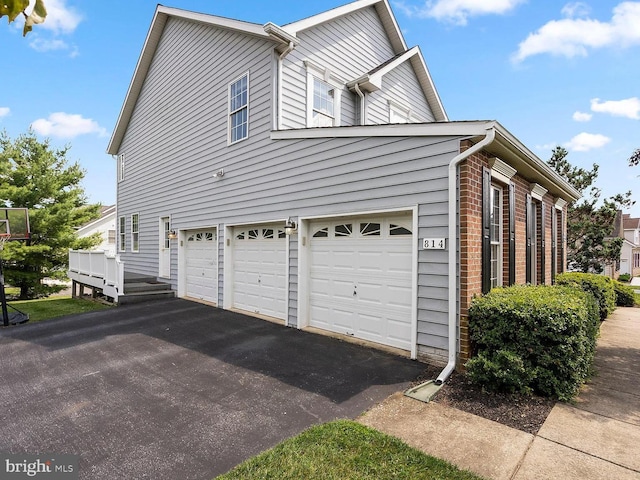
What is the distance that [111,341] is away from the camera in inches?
250

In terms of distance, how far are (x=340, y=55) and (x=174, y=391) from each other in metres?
9.14

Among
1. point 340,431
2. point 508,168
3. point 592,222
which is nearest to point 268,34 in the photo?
point 508,168

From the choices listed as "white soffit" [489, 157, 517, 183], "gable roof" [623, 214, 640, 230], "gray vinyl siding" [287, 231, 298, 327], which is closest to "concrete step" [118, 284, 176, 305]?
"gray vinyl siding" [287, 231, 298, 327]

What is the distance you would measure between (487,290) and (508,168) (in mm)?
2527

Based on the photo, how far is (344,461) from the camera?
9.30 ft

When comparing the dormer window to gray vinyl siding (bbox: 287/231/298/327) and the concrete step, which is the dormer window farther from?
the concrete step

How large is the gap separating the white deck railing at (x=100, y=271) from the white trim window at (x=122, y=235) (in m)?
1.91

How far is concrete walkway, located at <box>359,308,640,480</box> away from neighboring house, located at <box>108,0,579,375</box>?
4.65 ft

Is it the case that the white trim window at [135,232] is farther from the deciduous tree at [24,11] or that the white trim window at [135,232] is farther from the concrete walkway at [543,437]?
the deciduous tree at [24,11]

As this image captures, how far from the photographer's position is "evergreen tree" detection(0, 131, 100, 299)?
47.8 feet

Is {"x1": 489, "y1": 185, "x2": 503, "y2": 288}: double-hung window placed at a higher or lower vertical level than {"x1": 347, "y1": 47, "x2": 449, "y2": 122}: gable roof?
lower

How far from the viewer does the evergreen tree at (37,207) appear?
1458 cm

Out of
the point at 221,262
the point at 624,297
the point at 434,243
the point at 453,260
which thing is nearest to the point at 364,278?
the point at 434,243

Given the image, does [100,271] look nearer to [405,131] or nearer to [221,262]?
[221,262]
